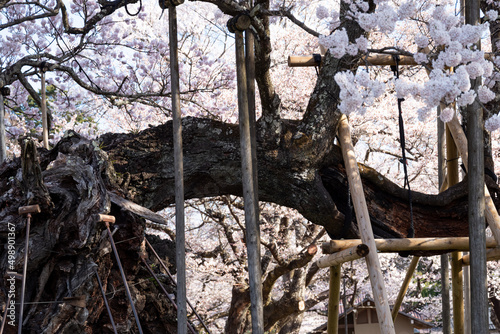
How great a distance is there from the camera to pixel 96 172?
322 centimetres

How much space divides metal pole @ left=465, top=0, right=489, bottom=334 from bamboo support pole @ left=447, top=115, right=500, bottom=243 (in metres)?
0.92

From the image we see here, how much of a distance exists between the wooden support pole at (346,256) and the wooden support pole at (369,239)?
0.18ft

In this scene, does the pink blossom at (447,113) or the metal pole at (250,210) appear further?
the pink blossom at (447,113)

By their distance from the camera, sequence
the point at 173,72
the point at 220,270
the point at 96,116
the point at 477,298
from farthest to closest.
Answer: the point at 96,116 → the point at 220,270 → the point at 173,72 → the point at 477,298

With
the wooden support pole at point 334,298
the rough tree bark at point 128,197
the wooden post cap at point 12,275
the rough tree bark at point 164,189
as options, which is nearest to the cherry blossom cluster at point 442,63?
the rough tree bark at point 164,189

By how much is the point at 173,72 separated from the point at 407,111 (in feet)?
24.8

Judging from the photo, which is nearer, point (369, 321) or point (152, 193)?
point (152, 193)

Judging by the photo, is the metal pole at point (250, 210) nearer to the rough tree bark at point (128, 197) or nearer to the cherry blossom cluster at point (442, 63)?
the cherry blossom cluster at point (442, 63)

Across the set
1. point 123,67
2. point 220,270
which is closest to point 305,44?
point 123,67

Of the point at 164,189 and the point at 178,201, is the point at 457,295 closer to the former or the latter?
the point at 164,189

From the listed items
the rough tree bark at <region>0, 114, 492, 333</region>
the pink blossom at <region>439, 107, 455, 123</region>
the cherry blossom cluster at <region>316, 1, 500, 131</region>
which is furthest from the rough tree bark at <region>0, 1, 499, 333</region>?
the pink blossom at <region>439, 107, 455, 123</region>

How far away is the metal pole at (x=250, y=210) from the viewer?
259 centimetres

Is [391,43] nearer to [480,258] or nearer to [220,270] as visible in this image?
[220,270]

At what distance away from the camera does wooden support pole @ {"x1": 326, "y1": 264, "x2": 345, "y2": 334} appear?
373 centimetres
